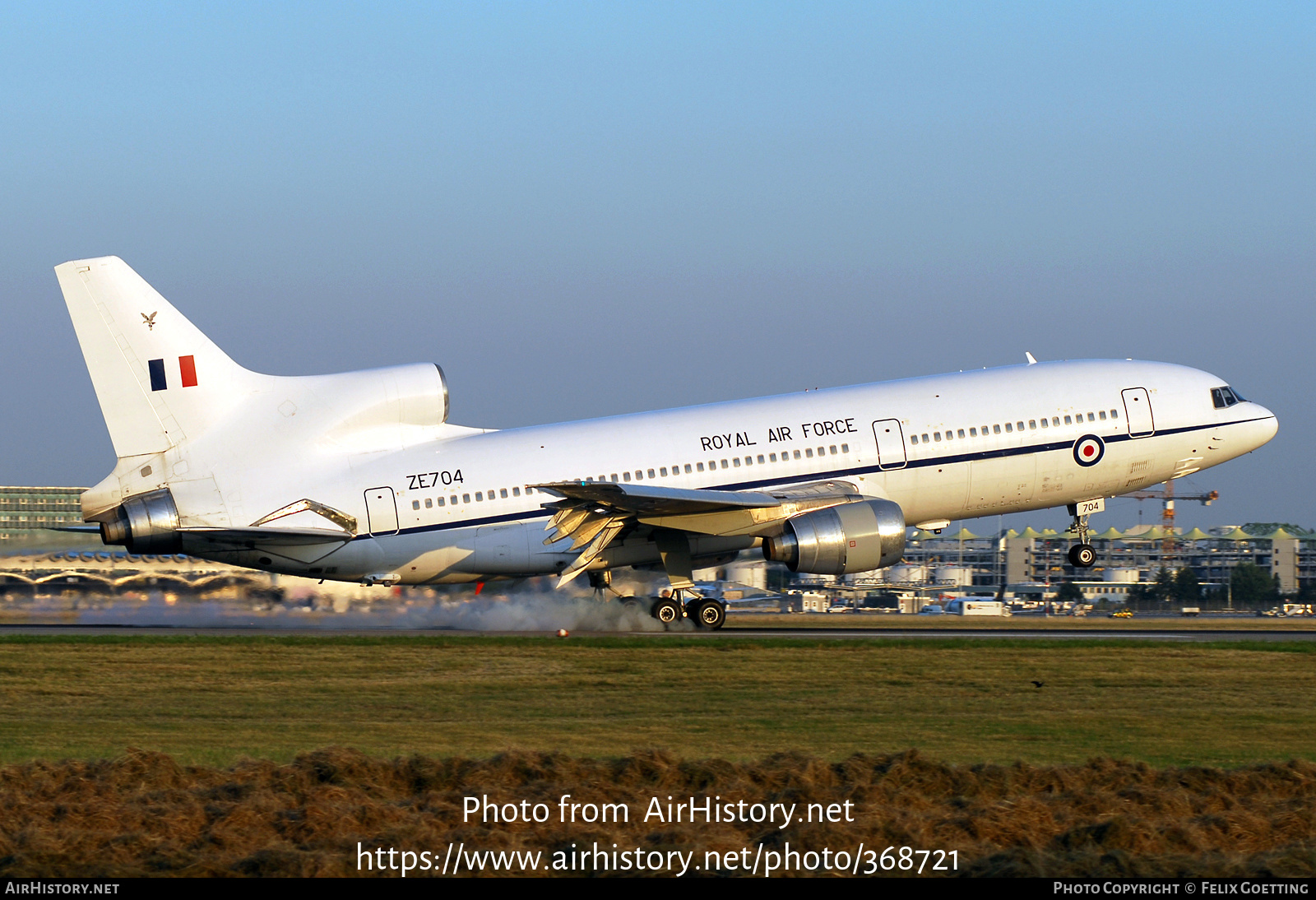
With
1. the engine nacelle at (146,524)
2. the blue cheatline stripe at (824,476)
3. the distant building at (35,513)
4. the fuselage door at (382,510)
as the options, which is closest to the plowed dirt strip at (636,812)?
the fuselage door at (382,510)

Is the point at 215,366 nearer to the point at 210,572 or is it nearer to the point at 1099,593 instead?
the point at 210,572

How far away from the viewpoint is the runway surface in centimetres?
3183

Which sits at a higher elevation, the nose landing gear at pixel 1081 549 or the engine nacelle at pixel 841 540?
the engine nacelle at pixel 841 540

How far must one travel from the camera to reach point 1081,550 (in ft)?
117

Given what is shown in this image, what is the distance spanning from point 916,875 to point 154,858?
20.0 ft

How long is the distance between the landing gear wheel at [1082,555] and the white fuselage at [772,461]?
1.56 m

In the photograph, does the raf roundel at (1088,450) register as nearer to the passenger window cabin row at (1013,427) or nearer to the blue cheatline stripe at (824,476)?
the blue cheatline stripe at (824,476)

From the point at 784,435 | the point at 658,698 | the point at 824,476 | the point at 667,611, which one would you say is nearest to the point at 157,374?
the point at 667,611

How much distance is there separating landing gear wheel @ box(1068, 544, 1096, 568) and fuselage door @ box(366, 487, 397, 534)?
17400 mm

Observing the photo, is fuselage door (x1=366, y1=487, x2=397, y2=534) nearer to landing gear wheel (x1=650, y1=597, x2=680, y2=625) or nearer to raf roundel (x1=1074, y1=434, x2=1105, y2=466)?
landing gear wheel (x1=650, y1=597, x2=680, y2=625)

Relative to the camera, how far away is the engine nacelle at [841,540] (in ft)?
101

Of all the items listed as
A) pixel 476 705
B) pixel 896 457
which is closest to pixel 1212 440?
pixel 896 457

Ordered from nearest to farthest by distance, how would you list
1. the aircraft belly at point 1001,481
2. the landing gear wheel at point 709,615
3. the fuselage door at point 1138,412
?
the landing gear wheel at point 709,615 < the aircraft belly at point 1001,481 < the fuselage door at point 1138,412

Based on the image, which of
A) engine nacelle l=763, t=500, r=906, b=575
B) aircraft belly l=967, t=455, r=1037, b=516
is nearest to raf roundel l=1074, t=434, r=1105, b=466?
aircraft belly l=967, t=455, r=1037, b=516
